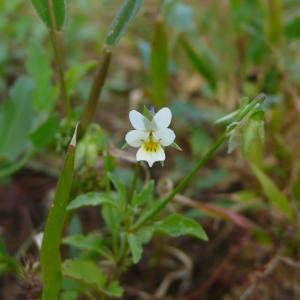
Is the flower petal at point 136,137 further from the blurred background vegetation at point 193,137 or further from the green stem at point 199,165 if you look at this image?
the blurred background vegetation at point 193,137

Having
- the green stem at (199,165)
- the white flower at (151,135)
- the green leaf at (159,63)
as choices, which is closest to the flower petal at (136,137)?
the white flower at (151,135)

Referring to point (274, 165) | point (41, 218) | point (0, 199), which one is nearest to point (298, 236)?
point (274, 165)

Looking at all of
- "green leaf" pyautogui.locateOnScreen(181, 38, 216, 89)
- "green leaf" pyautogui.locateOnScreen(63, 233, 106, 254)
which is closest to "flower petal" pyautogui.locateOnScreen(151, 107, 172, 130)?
"green leaf" pyautogui.locateOnScreen(63, 233, 106, 254)

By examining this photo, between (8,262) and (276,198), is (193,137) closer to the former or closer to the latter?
(276,198)

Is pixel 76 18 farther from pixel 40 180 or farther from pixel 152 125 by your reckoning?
pixel 152 125

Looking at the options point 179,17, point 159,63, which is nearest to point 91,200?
point 159,63

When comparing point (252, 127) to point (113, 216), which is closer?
point (252, 127)
